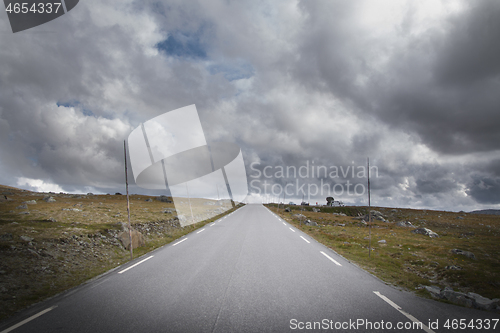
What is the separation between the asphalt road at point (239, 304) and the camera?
155 inches

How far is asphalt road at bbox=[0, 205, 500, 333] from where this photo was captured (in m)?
3.94

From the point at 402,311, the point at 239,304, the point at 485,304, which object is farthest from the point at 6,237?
the point at 485,304

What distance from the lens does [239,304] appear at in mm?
4688

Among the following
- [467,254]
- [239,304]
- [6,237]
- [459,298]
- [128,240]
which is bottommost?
[467,254]

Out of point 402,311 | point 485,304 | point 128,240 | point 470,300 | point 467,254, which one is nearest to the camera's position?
point 402,311

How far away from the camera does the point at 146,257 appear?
935 cm

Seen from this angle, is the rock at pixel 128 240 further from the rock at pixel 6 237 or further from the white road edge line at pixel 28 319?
the white road edge line at pixel 28 319

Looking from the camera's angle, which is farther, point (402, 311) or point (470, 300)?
point (470, 300)

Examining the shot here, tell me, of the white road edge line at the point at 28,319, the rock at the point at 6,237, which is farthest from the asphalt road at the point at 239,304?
the rock at the point at 6,237

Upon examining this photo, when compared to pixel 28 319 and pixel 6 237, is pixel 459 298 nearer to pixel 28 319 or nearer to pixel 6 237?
pixel 28 319

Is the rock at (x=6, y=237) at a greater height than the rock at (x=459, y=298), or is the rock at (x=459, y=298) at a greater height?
the rock at (x=6, y=237)

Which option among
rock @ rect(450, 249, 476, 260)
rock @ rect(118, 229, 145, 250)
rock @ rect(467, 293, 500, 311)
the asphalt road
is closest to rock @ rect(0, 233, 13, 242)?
rock @ rect(118, 229, 145, 250)

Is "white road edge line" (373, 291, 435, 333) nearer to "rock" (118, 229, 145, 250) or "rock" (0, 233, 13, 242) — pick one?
"rock" (118, 229, 145, 250)

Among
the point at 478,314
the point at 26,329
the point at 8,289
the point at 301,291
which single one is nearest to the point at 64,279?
the point at 8,289
